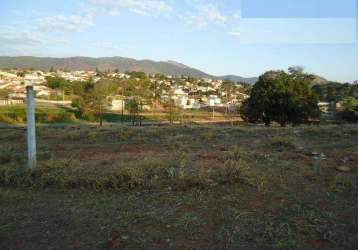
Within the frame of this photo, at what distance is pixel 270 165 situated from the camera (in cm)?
498

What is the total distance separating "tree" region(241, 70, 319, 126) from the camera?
86.1 feet

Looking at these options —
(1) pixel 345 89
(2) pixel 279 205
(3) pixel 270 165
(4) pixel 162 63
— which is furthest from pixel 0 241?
(4) pixel 162 63

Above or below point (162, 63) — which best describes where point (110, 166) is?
below

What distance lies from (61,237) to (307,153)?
4.26 meters

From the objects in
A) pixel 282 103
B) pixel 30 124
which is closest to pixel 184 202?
pixel 30 124

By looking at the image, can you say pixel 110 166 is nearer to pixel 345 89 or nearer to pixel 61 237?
pixel 61 237

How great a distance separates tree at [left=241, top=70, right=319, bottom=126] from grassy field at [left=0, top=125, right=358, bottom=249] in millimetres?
21322

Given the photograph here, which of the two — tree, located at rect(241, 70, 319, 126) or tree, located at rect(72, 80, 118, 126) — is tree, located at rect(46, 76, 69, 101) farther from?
tree, located at rect(241, 70, 319, 126)

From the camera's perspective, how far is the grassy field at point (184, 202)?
2.84 metres

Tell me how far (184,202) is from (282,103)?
24140mm

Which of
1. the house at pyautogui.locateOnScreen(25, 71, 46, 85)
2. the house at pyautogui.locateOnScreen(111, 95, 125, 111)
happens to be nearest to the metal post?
the house at pyautogui.locateOnScreen(25, 71, 46, 85)

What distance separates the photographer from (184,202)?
357 cm

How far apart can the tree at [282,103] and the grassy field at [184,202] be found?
21322 mm

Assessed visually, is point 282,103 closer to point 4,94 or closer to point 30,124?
point 30,124
